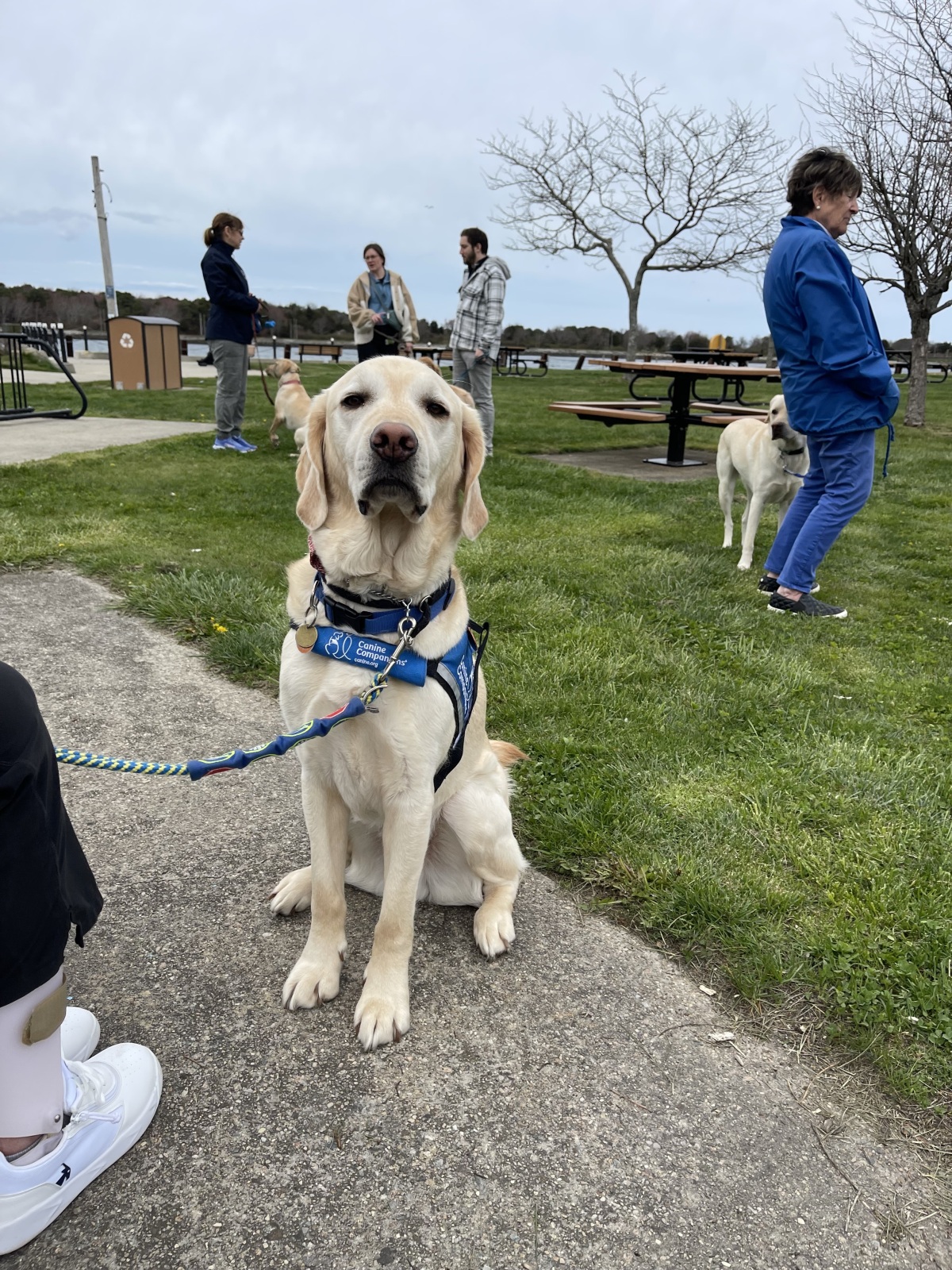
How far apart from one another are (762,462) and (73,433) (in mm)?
8322

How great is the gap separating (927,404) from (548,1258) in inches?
823

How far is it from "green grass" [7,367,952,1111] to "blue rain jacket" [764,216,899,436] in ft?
3.95

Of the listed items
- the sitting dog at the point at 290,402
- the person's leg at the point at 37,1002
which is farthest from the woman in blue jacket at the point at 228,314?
the person's leg at the point at 37,1002

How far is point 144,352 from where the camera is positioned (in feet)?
52.3

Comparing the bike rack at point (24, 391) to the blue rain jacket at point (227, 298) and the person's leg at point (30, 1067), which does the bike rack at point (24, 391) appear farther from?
the person's leg at point (30, 1067)

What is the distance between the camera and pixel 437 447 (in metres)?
1.98

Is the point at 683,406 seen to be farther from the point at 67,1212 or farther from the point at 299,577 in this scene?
the point at 67,1212

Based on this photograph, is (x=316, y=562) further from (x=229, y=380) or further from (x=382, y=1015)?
(x=229, y=380)

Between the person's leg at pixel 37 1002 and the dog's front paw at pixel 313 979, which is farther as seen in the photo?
the dog's front paw at pixel 313 979

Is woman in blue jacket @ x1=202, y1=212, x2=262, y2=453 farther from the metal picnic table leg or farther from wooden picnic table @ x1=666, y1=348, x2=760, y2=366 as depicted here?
wooden picnic table @ x1=666, y1=348, x2=760, y2=366

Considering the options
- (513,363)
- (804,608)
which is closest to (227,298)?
(804,608)

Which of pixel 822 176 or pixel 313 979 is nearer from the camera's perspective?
pixel 313 979

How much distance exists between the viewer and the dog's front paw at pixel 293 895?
2.17 meters

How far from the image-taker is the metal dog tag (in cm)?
189
